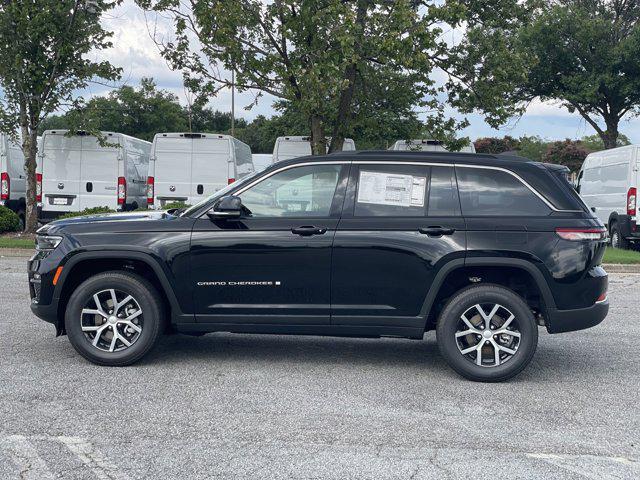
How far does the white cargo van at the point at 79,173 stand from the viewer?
59.8ft

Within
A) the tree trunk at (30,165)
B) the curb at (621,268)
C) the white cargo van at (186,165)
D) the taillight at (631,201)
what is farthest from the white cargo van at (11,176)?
the taillight at (631,201)

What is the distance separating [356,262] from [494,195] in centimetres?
127

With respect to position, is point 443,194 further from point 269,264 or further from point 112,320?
point 112,320

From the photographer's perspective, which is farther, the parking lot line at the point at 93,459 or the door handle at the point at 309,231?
the door handle at the point at 309,231

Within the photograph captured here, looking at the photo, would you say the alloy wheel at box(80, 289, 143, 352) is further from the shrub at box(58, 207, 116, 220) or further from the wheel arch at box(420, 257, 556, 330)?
the shrub at box(58, 207, 116, 220)

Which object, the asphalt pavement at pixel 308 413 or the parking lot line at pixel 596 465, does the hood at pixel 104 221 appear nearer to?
the asphalt pavement at pixel 308 413

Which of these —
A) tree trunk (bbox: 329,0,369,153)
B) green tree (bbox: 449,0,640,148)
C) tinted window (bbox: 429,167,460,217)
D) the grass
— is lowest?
the grass

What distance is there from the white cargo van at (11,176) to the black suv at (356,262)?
554 inches

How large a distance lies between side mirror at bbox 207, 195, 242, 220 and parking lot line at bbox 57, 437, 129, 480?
2.21 meters

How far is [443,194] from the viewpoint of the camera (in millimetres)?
6262

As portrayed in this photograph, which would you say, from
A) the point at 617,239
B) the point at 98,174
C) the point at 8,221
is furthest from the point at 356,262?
the point at 8,221

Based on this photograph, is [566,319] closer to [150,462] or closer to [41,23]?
[150,462]

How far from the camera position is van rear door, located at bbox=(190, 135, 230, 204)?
17562 mm

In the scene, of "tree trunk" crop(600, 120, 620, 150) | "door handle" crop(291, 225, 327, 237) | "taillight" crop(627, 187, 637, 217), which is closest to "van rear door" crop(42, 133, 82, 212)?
"taillight" crop(627, 187, 637, 217)
